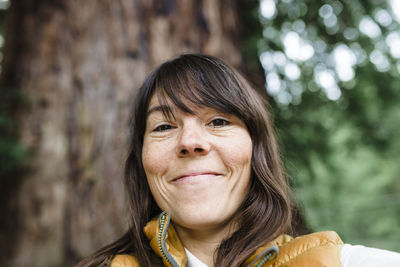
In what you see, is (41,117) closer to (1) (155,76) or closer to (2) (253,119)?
(1) (155,76)

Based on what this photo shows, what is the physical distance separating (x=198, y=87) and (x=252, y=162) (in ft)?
1.50

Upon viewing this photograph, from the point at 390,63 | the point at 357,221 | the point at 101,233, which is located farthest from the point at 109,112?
the point at 357,221

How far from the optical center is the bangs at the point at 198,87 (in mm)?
1665

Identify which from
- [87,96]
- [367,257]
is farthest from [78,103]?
[367,257]

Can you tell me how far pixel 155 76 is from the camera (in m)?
1.85

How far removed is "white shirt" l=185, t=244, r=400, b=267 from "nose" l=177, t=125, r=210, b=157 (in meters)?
0.72

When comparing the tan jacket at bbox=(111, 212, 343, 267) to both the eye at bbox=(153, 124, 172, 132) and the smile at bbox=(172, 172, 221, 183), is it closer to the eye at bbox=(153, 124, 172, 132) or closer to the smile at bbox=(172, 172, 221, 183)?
the smile at bbox=(172, 172, 221, 183)

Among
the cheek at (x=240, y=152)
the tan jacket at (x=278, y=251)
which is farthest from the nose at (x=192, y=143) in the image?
the tan jacket at (x=278, y=251)

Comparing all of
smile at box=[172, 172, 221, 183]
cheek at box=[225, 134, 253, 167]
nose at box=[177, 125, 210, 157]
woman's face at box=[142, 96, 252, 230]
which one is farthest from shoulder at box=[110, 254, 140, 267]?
cheek at box=[225, 134, 253, 167]

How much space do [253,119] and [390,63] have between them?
259 cm

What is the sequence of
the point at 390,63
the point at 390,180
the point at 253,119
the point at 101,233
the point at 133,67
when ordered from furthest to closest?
the point at 390,180 → the point at 390,63 → the point at 133,67 → the point at 101,233 → the point at 253,119

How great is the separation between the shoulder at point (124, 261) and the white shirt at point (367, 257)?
917 mm

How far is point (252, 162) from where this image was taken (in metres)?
1.77

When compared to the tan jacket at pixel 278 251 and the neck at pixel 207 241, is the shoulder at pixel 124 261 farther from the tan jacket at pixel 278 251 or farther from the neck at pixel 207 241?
the neck at pixel 207 241
